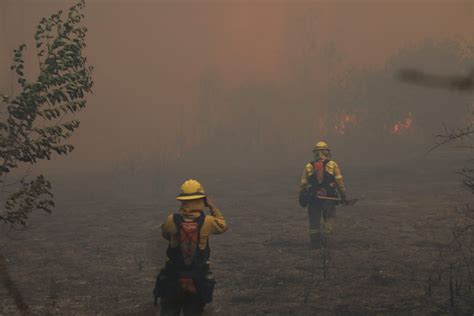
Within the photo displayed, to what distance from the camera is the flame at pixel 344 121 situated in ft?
127

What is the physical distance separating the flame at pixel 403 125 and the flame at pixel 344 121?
355 cm

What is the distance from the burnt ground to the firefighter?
83cm

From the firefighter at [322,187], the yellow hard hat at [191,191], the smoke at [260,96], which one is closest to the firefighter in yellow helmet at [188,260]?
the yellow hard hat at [191,191]

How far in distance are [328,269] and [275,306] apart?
1969 millimetres

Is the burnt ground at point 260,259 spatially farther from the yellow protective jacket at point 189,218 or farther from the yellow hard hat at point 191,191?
the yellow hard hat at point 191,191

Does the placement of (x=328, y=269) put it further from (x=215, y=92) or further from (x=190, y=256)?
(x=215, y=92)

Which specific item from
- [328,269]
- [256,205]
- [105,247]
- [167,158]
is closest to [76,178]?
[167,158]

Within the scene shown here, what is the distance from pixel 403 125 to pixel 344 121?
17.0 feet

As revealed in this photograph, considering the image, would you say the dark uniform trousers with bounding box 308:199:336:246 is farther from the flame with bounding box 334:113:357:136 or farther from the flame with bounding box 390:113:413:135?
the flame with bounding box 334:113:357:136

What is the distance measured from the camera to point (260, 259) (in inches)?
389

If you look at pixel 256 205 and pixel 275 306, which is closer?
pixel 275 306

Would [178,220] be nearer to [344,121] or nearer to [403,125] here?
[403,125]

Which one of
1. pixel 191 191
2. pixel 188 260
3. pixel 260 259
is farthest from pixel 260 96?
pixel 188 260

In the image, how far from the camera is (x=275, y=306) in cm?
708
